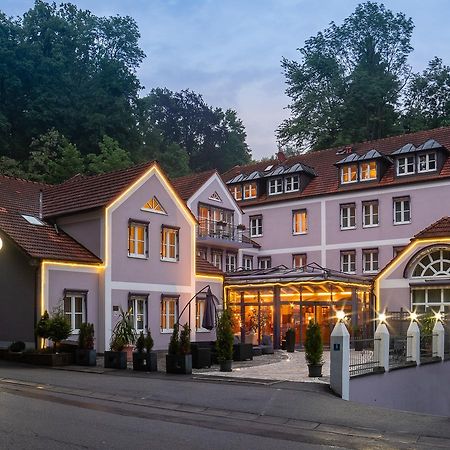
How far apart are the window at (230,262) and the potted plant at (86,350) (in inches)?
751

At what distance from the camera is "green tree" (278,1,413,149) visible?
62562 millimetres

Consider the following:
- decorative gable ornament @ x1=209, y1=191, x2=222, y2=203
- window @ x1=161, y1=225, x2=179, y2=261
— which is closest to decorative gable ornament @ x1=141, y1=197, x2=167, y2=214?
window @ x1=161, y1=225, x2=179, y2=261

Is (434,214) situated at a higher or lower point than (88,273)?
higher

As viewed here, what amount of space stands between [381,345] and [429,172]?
21000 millimetres

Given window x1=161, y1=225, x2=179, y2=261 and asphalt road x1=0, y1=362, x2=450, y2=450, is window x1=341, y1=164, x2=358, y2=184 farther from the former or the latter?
asphalt road x1=0, y1=362, x2=450, y2=450

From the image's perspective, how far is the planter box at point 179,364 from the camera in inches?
810

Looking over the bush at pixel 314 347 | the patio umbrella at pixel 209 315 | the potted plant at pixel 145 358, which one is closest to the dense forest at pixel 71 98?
the patio umbrella at pixel 209 315

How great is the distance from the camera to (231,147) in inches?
3337

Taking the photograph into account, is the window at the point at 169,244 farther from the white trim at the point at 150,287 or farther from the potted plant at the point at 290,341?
the potted plant at the point at 290,341

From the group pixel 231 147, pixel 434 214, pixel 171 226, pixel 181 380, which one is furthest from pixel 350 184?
pixel 231 147

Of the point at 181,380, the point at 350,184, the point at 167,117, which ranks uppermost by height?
the point at 167,117

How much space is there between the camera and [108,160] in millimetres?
54156

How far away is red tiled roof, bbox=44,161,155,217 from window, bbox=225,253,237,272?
12.6m

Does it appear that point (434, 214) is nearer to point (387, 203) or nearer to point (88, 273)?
point (387, 203)
